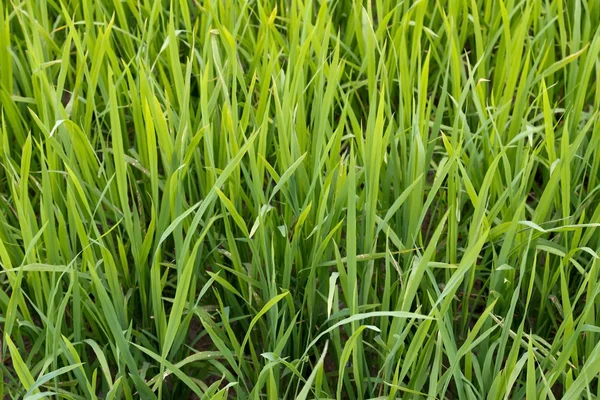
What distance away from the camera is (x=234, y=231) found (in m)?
1.22

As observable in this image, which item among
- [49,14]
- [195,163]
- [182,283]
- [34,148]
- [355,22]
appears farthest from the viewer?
[49,14]

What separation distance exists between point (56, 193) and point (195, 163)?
21 centimetres

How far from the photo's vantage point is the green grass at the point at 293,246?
3.31 feet


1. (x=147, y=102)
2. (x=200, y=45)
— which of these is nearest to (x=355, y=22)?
(x=200, y=45)

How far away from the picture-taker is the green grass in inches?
39.8

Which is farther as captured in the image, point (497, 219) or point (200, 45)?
point (200, 45)

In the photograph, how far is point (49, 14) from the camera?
1692 millimetres

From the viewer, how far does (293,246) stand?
3.55 feet

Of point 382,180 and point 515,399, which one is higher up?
point 382,180

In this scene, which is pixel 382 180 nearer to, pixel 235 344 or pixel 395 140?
pixel 395 140

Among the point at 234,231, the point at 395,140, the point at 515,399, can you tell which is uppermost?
the point at 395,140

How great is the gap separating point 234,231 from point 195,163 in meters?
0.12

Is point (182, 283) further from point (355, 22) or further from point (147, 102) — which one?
point (355, 22)

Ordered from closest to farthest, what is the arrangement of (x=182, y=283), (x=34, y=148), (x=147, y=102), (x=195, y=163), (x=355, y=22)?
(x=182, y=283)
(x=147, y=102)
(x=195, y=163)
(x=34, y=148)
(x=355, y=22)
